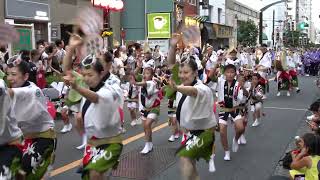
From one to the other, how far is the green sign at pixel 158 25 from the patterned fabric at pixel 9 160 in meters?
30.3

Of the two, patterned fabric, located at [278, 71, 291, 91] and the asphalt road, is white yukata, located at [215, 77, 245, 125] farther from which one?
patterned fabric, located at [278, 71, 291, 91]

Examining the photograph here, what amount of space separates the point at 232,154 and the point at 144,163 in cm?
168

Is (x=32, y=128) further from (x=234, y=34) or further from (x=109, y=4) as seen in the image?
(x=234, y=34)

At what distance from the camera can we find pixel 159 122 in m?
11.9

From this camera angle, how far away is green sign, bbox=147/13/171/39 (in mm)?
34688

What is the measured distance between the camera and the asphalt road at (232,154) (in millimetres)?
7195

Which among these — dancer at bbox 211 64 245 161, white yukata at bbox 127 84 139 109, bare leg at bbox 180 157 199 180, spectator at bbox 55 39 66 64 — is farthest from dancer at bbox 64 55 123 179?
spectator at bbox 55 39 66 64

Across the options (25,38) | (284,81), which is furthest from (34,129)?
(284,81)

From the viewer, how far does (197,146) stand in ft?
18.2

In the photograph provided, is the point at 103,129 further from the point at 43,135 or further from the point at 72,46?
the point at 72,46

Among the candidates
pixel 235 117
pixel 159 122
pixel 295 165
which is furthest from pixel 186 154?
pixel 159 122

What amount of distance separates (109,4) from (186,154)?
22355mm

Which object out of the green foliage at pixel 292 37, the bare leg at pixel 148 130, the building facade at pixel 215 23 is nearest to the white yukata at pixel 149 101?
the bare leg at pixel 148 130

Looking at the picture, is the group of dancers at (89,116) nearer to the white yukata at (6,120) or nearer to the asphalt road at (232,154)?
the white yukata at (6,120)
